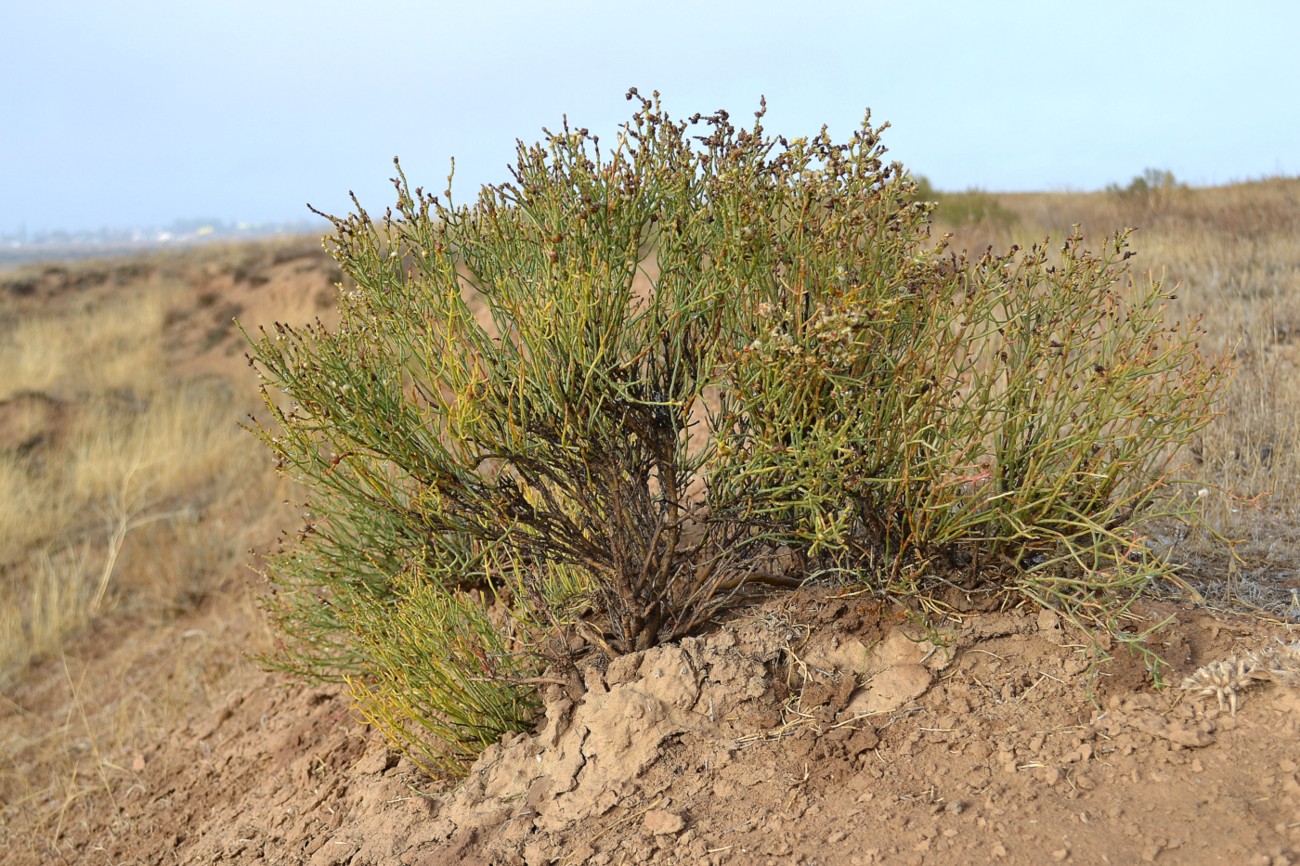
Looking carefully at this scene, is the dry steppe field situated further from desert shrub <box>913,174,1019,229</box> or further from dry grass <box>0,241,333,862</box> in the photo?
desert shrub <box>913,174,1019,229</box>

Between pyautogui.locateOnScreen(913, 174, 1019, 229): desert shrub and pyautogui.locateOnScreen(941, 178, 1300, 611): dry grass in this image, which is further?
pyautogui.locateOnScreen(913, 174, 1019, 229): desert shrub

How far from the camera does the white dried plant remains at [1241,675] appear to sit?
2783 millimetres

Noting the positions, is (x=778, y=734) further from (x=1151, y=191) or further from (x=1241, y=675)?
(x=1151, y=191)


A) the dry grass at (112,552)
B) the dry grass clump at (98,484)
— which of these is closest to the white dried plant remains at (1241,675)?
the dry grass at (112,552)

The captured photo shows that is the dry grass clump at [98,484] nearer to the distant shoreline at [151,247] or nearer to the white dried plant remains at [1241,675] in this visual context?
the distant shoreline at [151,247]

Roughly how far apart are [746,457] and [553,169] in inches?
41.0

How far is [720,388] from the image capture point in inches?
123

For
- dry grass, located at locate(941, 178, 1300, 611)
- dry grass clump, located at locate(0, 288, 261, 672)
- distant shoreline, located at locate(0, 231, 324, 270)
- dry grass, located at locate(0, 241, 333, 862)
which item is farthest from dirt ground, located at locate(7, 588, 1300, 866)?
distant shoreline, located at locate(0, 231, 324, 270)

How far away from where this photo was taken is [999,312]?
21.5 ft

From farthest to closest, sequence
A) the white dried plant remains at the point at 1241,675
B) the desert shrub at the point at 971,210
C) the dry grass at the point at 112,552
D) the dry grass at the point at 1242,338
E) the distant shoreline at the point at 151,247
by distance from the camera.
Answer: the distant shoreline at the point at 151,247
the desert shrub at the point at 971,210
the dry grass at the point at 112,552
the dry grass at the point at 1242,338
the white dried plant remains at the point at 1241,675

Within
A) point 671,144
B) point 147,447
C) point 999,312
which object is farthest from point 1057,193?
point 671,144

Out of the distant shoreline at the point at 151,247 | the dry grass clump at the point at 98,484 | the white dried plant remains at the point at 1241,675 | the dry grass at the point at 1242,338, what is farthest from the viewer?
the distant shoreline at the point at 151,247

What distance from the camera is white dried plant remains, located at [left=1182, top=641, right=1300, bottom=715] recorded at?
2.78m

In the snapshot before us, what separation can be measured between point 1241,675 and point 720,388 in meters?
1.68
